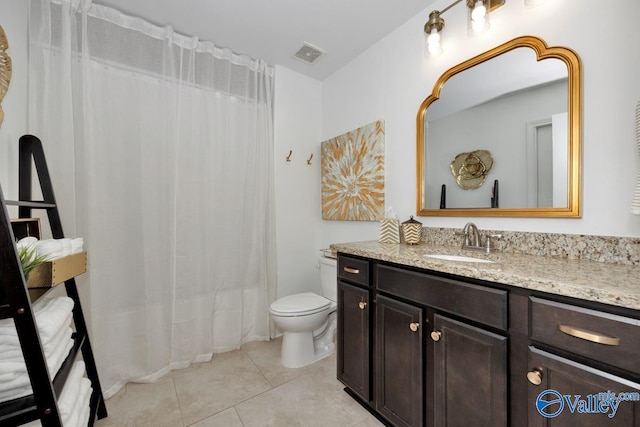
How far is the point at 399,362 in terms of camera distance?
1245 mm

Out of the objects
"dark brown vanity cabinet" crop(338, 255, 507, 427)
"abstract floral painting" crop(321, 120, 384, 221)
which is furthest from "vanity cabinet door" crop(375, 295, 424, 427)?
"abstract floral painting" crop(321, 120, 384, 221)

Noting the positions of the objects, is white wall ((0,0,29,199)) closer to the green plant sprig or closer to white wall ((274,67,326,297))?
the green plant sprig

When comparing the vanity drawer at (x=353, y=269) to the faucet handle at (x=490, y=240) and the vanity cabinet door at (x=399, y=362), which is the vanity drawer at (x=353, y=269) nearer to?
the vanity cabinet door at (x=399, y=362)

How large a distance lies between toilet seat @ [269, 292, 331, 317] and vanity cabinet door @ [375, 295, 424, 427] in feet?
2.14

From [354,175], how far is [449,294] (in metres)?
1.42

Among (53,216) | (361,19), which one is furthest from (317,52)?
(53,216)

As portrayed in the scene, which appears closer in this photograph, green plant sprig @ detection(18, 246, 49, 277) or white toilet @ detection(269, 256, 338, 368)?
green plant sprig @ detection(18, 246, 49, 277)

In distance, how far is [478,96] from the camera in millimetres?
1500

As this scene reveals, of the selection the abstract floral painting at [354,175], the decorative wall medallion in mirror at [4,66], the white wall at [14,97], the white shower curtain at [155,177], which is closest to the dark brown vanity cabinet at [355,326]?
the abstract floral painting at [354,175]

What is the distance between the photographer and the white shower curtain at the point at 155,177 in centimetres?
158

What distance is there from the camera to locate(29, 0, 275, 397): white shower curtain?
1.58 metres

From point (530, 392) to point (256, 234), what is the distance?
6.36 ft

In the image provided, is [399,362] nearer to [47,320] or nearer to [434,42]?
[47,320]

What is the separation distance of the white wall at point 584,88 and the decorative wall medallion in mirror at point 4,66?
2227 mm
